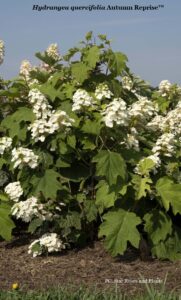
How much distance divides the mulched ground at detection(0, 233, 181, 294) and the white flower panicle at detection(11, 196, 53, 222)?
0.34 meters

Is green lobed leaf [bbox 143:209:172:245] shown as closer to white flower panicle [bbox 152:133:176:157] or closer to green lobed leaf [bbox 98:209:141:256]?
green lobed leaf [bbox 98:209:141:256]

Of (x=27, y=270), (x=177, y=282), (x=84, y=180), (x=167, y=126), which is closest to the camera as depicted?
(x=177, y=282)

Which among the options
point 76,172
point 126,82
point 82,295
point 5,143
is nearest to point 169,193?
point 76,172

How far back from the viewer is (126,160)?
4730 millimetres

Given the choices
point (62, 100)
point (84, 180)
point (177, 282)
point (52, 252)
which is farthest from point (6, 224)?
point (177, 282)

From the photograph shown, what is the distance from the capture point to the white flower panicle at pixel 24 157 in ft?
15.3

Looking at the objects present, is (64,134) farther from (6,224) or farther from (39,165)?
(6,224)

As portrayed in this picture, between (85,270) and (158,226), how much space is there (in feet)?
2.28

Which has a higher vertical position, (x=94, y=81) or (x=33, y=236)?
(x=94, y=81)

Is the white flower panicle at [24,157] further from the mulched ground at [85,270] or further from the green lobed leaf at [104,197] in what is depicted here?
the mulched ground at [85,270]

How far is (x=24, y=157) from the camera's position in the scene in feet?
15.3

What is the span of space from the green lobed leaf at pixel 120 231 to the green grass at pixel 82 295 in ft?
1.84

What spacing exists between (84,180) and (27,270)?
89cm

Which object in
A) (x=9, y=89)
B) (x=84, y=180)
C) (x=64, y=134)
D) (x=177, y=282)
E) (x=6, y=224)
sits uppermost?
(x=9, y=89)
